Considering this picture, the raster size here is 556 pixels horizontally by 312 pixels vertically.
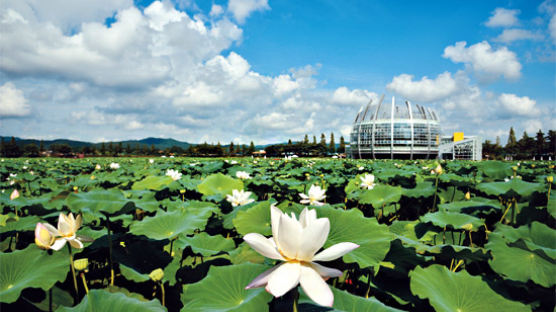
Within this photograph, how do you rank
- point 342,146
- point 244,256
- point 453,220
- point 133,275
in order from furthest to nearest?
point 342,146 → point 453,220 → point 244,256 → point 133,275

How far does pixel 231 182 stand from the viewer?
3.10 metres

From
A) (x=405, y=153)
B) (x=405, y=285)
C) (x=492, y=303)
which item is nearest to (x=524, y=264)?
(x=492, y=303)

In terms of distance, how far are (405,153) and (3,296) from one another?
48.7 m

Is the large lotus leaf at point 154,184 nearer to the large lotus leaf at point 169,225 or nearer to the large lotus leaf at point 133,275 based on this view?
the large lotus leaf at point 169,225

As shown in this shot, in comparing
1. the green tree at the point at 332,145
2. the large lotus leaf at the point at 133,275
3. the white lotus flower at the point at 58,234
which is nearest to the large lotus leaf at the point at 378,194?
the large lotus leaf at the point at 133,275

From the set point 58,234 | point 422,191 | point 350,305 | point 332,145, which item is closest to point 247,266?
point 350,305

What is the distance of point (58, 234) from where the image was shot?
105 centimetres

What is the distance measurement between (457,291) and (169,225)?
1522mm

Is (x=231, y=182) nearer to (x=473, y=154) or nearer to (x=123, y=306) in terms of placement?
(x=123, y=306)

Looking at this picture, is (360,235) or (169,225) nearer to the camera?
(360,235)

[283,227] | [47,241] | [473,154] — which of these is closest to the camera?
[283,227]

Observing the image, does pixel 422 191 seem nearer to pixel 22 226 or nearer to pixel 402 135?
pixel 22 226

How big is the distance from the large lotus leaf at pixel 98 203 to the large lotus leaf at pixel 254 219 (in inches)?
25.0

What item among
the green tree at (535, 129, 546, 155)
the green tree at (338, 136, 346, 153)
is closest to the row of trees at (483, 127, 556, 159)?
the green tree at (535, 129, 546, 155)
